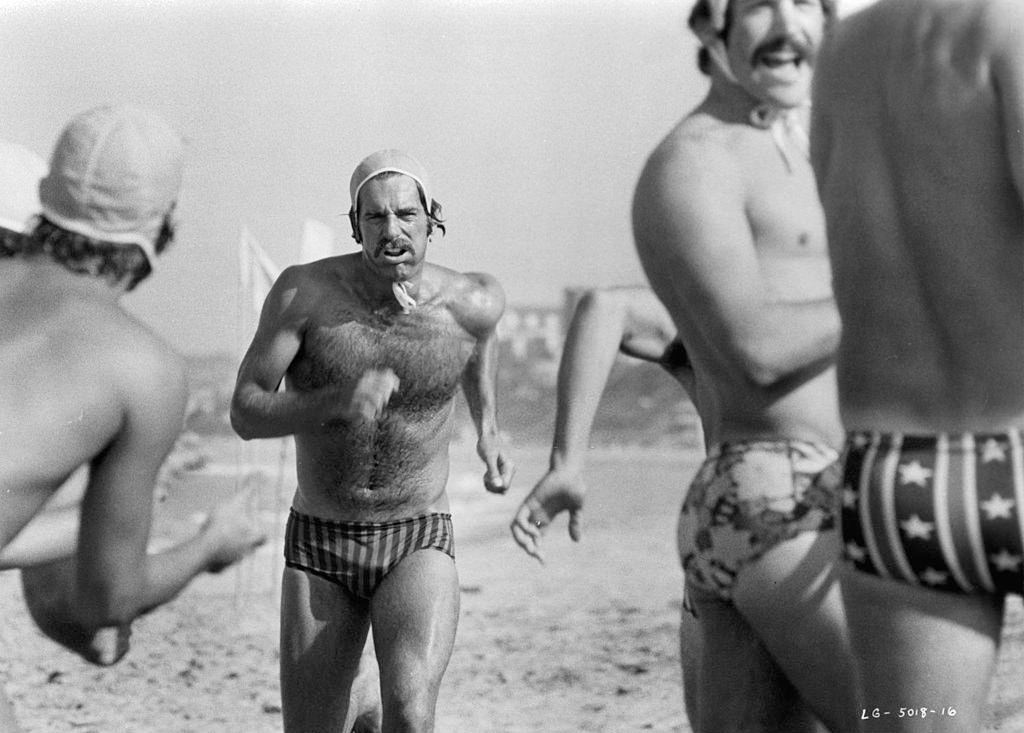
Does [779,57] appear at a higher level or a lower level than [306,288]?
higher

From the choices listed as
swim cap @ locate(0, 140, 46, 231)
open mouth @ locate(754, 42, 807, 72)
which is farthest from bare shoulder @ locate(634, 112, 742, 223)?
swim cap @ locate(0, 140, 46, 231)

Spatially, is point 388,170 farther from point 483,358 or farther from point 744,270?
point 744,270

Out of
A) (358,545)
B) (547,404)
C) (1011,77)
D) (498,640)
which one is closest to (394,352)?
(358,545)

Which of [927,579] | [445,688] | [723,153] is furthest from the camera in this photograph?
[445,688]

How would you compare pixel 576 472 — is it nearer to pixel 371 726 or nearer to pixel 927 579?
pixel 927 579

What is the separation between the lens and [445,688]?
7441 millimetres

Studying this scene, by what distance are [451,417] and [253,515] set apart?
5.44ft

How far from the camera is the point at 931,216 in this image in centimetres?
191

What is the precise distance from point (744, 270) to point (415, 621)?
1878mm

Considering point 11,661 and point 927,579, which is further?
point 11,661

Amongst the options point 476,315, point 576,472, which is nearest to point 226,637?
point 476,315

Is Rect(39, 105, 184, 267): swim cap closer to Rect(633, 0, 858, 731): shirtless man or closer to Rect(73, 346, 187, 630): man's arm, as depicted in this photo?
Rect(73, 346, 187, 630): man's arm

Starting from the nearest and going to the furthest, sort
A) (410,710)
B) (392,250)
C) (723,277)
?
(723,277) < (410,710) < (392,250)

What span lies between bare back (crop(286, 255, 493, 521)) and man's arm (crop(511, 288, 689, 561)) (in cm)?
114
